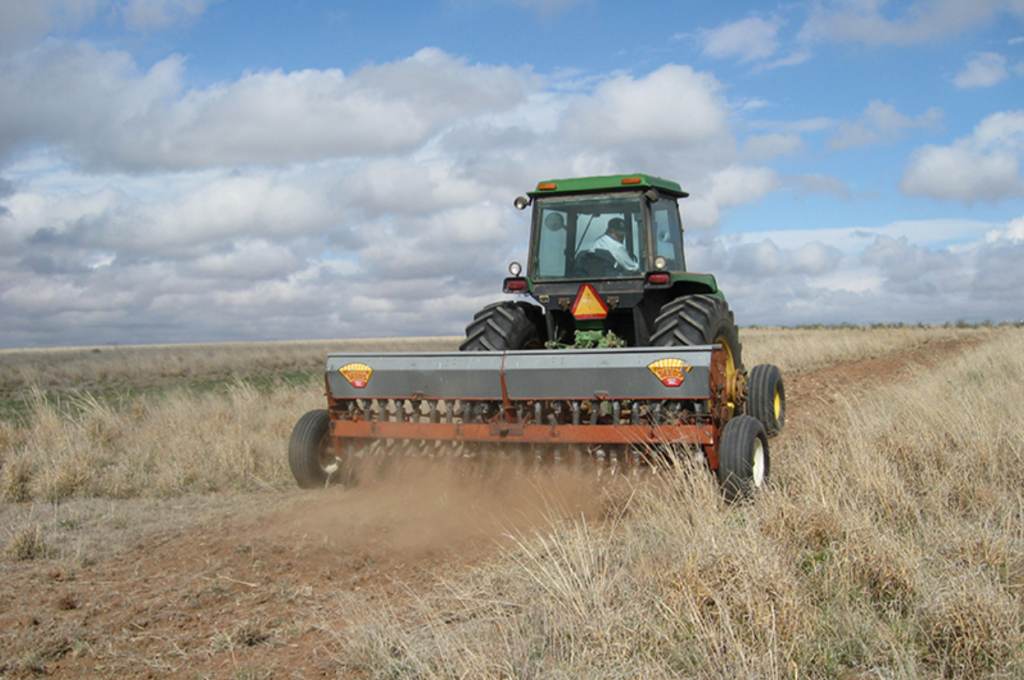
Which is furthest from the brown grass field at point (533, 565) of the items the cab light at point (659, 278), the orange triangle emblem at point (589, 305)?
the cab light at point (659, 278)

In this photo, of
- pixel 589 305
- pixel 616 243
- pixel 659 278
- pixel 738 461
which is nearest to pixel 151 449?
pixel 589 305

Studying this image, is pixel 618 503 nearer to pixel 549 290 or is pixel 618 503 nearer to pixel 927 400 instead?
pixel 549 290

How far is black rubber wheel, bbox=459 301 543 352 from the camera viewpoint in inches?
265

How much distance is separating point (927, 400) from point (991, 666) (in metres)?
5.67

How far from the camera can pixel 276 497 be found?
268 inches

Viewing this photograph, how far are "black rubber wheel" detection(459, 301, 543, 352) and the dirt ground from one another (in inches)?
48.3

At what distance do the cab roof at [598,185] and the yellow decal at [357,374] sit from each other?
7.31 ft

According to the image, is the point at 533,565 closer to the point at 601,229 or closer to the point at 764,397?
the point at 601,229

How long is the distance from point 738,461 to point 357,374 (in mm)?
3085

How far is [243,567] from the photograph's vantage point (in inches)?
188

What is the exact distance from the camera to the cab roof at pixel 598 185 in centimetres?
684

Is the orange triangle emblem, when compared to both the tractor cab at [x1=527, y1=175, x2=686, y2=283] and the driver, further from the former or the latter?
the driver

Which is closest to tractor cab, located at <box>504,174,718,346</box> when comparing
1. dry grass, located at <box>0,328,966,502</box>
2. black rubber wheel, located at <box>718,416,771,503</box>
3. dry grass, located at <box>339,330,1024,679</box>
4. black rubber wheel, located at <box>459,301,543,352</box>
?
black rubber wheel, located at <box>459,301,543,352</box>

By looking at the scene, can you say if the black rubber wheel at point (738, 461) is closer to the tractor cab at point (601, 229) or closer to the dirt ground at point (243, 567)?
the dirt ground at point (243, 567)
